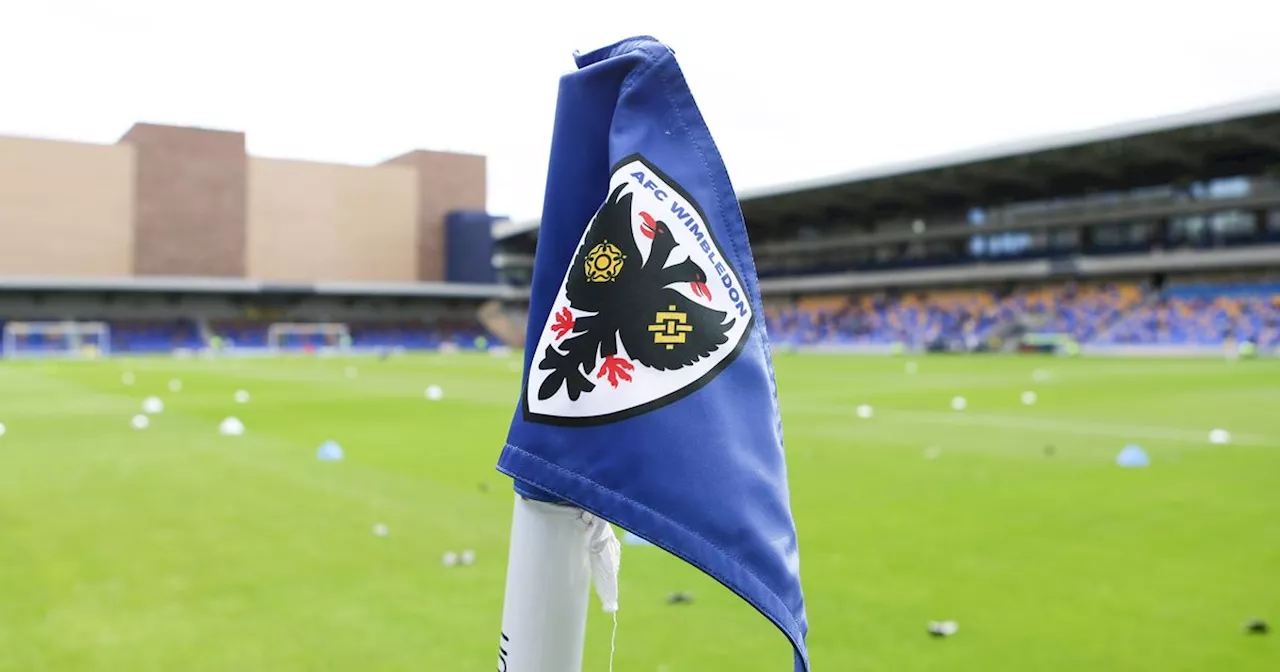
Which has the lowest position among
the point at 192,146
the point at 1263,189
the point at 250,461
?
the point at 250,461

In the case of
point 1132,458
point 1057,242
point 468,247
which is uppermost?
point 468,247

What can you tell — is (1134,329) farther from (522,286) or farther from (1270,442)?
A: (522,286)

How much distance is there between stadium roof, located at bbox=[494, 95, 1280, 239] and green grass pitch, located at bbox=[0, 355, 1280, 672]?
2999cm

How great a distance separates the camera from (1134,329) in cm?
4562

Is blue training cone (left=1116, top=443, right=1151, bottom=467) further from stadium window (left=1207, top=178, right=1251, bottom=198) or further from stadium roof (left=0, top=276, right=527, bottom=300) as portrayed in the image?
stadium roof (left=0, top=276, right=527, bottom=300)

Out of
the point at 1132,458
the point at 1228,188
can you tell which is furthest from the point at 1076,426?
the point at 1228,188

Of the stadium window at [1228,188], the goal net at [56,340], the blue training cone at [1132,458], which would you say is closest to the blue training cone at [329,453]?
the blue training cone at [1132,458]

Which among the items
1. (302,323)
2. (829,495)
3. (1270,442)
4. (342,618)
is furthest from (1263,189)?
(302,323)

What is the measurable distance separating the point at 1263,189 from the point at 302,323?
194ft

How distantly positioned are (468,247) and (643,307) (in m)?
72.9

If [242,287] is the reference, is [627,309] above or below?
below

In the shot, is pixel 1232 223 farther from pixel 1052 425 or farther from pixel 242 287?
pixel 242 287

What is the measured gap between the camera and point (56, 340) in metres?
54.8

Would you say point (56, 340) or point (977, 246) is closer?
point (56, 340)
